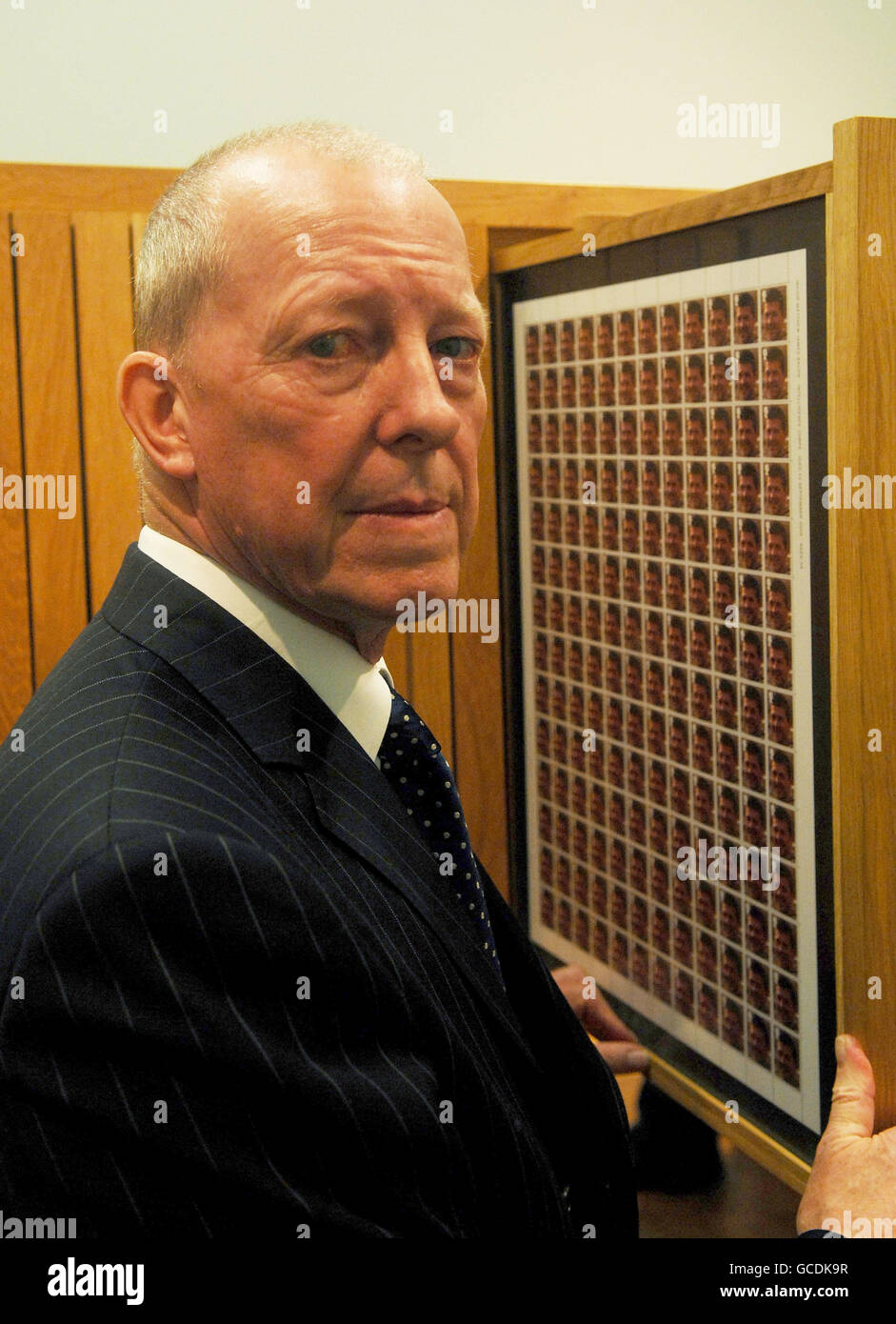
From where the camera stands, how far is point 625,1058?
5.30 feet

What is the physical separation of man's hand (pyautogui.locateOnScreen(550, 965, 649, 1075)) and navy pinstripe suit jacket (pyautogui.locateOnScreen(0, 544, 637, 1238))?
61cm

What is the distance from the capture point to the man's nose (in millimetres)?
1021

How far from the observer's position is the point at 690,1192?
1709 millimetres

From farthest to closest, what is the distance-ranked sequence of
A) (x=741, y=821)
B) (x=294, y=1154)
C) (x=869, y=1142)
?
(x=741, y=821), (x=869, y=1142), (x=294, y=1154)

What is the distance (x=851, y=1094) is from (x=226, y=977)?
2.30 ft

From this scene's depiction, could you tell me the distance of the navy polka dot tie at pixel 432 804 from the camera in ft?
3.81

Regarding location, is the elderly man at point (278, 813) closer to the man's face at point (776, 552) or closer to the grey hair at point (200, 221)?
the grey hair at point (200, 221)

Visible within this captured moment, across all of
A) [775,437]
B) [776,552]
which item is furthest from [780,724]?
[775,437]

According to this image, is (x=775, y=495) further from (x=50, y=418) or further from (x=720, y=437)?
(x=50, y=418)

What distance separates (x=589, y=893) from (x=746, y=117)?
146cm

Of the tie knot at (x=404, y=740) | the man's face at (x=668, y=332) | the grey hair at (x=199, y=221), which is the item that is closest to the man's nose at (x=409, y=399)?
Answer: the grey hair at (x=199, y=221)
